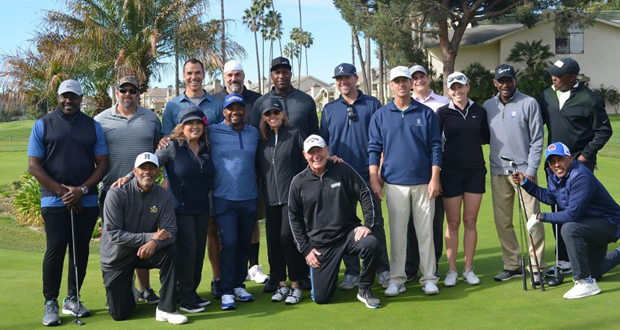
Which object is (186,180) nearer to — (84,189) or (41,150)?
(84,189)

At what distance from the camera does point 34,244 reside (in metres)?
11.7

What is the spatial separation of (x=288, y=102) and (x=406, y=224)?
1807 mm

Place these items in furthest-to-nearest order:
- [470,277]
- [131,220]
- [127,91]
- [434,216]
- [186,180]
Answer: [434,216] → [470,277] → [127,91] → [186,180] → [131,220]

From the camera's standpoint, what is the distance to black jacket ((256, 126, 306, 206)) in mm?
6922

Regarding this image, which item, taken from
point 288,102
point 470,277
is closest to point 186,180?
point 288,102

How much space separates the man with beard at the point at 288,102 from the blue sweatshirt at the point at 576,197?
234cm

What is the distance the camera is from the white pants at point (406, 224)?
6898 millimetres

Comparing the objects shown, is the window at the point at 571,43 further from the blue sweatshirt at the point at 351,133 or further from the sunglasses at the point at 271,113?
the sunglasses at the point at 271,113

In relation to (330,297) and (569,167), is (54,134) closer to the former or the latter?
(330,297)

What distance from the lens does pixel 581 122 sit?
711 centimetres

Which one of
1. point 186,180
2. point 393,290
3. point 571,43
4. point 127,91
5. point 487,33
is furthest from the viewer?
point 487,33

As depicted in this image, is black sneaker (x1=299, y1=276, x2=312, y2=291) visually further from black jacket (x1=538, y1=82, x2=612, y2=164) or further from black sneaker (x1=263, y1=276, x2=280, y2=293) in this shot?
black jacket (x1=538, y1=82, x2=612, y2=164)

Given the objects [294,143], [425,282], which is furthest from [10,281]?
[425,282]

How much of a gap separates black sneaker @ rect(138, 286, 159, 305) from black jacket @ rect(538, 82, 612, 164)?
4.55m
